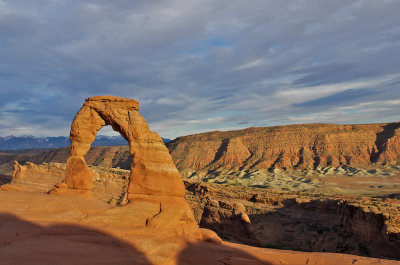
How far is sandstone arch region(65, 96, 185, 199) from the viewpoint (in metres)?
16.3

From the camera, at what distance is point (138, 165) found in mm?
16375

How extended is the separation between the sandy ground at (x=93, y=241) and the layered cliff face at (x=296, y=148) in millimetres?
71902

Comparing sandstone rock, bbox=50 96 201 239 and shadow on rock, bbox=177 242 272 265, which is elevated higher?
sandstone rock, bbox=50 96 201 239

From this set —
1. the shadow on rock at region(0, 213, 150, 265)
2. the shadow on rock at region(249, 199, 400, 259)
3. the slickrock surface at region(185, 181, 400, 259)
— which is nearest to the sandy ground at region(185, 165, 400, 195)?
the shadow on rock at region(249, 199, 400, 259)

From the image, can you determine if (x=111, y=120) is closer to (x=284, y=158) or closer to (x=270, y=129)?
(x=284, y=158)

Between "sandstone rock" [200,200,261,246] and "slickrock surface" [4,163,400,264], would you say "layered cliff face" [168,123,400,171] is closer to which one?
"slickrock surface" [4,163,400,264]

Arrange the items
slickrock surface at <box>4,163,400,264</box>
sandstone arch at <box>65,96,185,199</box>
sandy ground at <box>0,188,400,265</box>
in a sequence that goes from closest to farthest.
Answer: sandy ground at <box>0,188,400,265</box> < sandstone arch at <box>65,96,185,199</box> < slickrock surface at <box>4,163,400,264</box>

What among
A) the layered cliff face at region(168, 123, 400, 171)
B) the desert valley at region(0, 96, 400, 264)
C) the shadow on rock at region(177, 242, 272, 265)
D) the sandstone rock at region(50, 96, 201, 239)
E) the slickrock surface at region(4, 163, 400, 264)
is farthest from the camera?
the layered cliff face at region(168, 123, 400, 171)

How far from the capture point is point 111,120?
17234 millimetres

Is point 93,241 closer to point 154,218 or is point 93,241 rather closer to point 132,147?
point 154,218

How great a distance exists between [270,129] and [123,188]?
6971 cm

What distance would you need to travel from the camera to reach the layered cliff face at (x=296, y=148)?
81438 millimetres

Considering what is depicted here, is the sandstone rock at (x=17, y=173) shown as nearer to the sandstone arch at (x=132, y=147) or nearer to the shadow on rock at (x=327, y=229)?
the sandstone arch at (x=132, y=147)

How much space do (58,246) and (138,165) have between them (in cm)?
677
